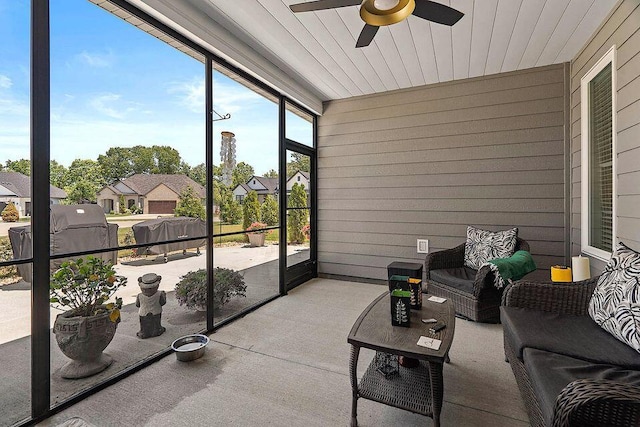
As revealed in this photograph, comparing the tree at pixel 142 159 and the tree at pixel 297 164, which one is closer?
the tree at pixel 142 159

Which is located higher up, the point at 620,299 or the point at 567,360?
the point at 620,299

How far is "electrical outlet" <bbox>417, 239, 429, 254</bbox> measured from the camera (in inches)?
172

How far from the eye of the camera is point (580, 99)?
3.37m

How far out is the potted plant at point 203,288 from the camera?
2865mm

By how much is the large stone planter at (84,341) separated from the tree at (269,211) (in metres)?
1.99

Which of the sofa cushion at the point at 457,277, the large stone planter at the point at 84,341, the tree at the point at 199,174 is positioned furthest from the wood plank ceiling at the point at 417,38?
A: the large stone planter at the point at 84,341

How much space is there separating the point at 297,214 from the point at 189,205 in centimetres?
202

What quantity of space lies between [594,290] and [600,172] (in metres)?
1.65

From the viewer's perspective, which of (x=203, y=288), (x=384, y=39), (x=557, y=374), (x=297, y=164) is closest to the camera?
(x=557, y=374)

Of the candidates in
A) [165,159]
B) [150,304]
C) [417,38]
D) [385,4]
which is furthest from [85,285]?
[417,38]

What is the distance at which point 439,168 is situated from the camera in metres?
4.30

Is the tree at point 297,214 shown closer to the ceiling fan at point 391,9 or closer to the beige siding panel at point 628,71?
the ceiling fan at point 391,9

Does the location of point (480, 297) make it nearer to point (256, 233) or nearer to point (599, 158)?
Answer: point (599, 158)

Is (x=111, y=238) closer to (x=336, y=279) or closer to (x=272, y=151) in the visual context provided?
(x=272, y=151)
